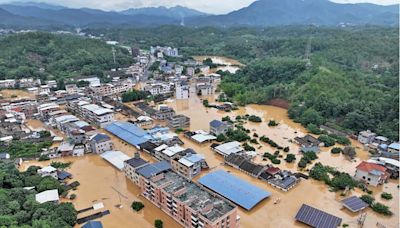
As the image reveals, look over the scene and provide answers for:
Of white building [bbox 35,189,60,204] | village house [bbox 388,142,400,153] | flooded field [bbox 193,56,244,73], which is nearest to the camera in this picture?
white building [bbox 35,189,60,204]

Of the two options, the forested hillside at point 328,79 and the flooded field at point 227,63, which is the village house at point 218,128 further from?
the flooded field at point 227,63

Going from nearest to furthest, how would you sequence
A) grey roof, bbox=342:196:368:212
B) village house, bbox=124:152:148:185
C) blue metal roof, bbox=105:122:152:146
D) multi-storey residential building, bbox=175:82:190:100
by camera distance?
grey roof, bbox=342:196:368:212 < village house, bbox=124:152:148:185 < blue metal roof, bbox=105:122:152:146 < multi-storey residential building, bbox=175:82:190:100

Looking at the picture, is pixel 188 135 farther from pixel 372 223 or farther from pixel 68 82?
pixel 68 82

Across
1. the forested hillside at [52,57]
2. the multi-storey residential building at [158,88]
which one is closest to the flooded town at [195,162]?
the multi-storey residential building at [158,88]

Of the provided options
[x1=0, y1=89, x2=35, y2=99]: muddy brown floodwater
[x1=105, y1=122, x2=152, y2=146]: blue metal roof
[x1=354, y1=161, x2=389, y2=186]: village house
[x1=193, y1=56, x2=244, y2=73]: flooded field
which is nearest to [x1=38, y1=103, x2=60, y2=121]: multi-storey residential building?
[x1=105, y1=122, x2=152, y2=146]: blue metal roof

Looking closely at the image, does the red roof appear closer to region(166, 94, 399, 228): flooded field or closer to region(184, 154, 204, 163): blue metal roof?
region(166, 94, 399, 228): flooded field

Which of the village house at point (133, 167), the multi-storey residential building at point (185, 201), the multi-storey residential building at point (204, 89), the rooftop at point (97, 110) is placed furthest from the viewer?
the multi-storey residential building at point (204, 89)

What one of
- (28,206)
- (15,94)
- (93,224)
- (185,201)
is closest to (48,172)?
(28,206)

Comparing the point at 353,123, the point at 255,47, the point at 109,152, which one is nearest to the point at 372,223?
the point at 353,123
